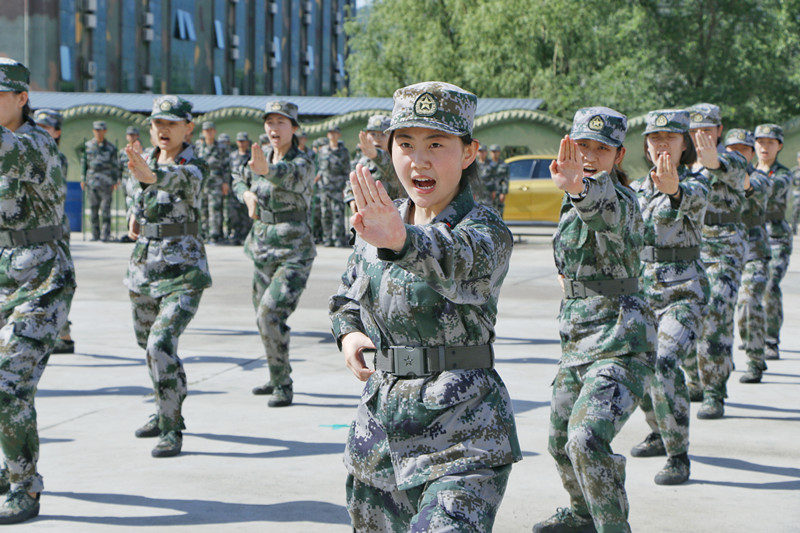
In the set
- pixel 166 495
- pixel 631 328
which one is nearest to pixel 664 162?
pixel 631 328

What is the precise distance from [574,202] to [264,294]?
4445 millimetres

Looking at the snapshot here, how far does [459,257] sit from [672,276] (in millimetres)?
4081

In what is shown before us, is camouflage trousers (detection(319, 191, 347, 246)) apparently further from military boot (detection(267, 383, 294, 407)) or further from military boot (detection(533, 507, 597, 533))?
military boot (detection(533, 507, 597, 533))

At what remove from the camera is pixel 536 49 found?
38250mm

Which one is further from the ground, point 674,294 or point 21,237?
point 21,237

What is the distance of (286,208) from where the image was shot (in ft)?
29.3

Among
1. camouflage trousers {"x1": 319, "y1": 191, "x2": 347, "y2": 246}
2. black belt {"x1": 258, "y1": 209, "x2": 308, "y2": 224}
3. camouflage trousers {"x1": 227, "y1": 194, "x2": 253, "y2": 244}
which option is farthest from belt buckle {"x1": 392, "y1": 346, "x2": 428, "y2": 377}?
camouflage trousers {"x1": 227, "y1": 194, "x2": 253, "y2": 244}

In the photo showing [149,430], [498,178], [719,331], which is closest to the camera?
[149,430]

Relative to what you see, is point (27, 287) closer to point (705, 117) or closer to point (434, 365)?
point (434, 365)

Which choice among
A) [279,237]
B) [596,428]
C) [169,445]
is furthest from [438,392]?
[279,237]

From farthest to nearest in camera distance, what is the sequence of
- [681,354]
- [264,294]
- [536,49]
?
[536,49] < [264,294] < [681,354]

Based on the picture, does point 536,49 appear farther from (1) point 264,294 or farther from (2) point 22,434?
(2) point 22,434

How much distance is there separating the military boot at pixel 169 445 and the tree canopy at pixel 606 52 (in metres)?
30.9

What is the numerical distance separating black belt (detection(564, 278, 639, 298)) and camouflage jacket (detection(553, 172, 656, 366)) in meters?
0.02
